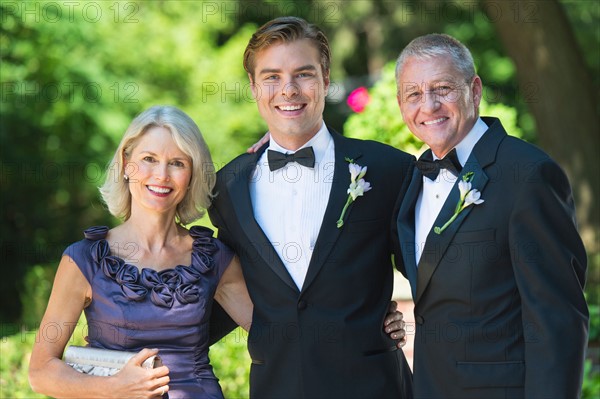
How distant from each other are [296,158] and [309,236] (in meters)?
0.35

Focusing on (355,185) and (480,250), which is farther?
(355,185)

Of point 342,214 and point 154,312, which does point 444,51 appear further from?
point 154,312

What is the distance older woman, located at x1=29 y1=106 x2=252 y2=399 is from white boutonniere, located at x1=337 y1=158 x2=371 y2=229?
1.87ft

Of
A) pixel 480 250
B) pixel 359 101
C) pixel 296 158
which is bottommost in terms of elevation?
pixel 480 250

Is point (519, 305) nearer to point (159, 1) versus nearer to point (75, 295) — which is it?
point (75, 295)

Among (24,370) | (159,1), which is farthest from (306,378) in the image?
(159,1)

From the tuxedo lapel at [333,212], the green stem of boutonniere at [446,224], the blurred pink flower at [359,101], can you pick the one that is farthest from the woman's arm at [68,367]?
the blurred pink flower at [359,101]

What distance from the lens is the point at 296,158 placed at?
12.8 feet

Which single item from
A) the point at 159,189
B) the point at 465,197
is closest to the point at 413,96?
the point at 465,197

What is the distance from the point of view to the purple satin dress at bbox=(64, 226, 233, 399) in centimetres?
367

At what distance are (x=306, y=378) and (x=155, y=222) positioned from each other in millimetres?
943

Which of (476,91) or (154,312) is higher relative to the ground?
(476,91)

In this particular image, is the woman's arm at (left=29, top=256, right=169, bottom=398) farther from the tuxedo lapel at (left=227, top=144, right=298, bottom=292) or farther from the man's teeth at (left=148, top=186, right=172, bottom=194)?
the tuxedo lapel at (left=227, top=144, right=298, bottom=292)

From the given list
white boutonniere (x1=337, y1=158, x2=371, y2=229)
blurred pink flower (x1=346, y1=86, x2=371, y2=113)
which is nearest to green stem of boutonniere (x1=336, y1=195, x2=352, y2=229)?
white boutonniere (x1=337, y1=158, x2=371, y2=229)
